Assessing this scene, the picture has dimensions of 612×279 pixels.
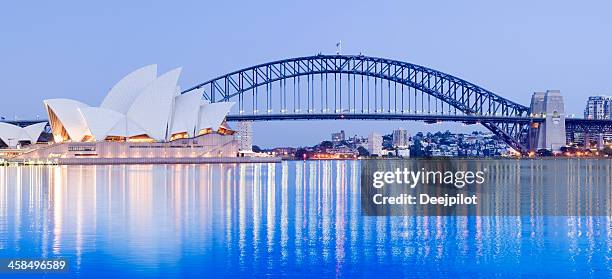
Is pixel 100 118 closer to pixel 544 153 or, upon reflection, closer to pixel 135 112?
pixel 135 112

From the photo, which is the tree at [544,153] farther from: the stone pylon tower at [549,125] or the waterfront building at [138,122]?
the waterfront building at [138,122]

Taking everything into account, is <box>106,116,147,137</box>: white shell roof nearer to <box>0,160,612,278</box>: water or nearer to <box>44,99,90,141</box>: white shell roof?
<box>44,99,90,141</box>: white shell roof

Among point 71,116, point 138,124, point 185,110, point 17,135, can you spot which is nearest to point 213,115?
point 185,110

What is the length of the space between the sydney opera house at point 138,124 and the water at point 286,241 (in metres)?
46.7

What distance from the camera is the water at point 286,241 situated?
1448cm

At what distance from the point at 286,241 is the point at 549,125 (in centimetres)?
7730

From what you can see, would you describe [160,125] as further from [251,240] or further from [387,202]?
[251,240]

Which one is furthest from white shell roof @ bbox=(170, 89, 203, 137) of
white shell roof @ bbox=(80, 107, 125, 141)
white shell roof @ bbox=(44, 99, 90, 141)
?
white shell roof @ bbox=(44, 99, 90, 141)

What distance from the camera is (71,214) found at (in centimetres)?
2233

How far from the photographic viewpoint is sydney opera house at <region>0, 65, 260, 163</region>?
2857 inches

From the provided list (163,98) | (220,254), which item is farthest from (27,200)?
(163,98)

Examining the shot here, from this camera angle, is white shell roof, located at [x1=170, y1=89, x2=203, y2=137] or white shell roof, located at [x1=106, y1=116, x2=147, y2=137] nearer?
white shell roof, located at [x1=106, y1=116, x2=147, y2=137]

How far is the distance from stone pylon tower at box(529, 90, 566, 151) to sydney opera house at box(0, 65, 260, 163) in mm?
31001

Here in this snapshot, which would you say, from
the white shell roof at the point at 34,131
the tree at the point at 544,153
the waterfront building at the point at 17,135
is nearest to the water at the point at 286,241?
the waterfront building at the point at 17,135
